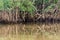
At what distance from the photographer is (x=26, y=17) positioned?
13250 mm

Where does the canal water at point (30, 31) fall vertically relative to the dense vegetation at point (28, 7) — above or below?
below

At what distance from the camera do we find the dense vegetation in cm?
1280

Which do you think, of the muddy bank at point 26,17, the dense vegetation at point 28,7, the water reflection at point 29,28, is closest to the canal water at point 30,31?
the water reflection at point 29,28

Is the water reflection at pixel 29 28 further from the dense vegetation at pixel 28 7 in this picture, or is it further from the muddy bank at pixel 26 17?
the dense vegetation at pixel 28 7

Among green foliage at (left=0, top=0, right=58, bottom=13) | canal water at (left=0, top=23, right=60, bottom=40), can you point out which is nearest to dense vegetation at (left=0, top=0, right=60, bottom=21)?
green foliage at (left=0, top=0, right=58, bottom=13)

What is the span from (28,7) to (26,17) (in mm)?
678

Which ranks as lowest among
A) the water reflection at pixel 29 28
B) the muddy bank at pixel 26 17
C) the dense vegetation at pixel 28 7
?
the water reflection at pixel 29 28

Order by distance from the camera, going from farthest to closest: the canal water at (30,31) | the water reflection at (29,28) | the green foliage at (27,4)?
the green foliage at (27,4) < the water reflection at (29,28) < the canal water at (30,31)

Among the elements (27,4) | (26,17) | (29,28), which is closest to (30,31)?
(29,28)

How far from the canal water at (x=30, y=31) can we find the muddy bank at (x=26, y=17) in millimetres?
474

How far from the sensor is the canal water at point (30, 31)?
9.94 meters

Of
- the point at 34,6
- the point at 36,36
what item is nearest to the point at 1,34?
the point at 36,36

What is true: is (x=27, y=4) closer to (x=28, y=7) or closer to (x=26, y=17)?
(x=28, y=7)

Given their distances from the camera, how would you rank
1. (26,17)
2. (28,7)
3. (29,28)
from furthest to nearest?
1. (26,17)
2. (28,7)
3. (29,28)
